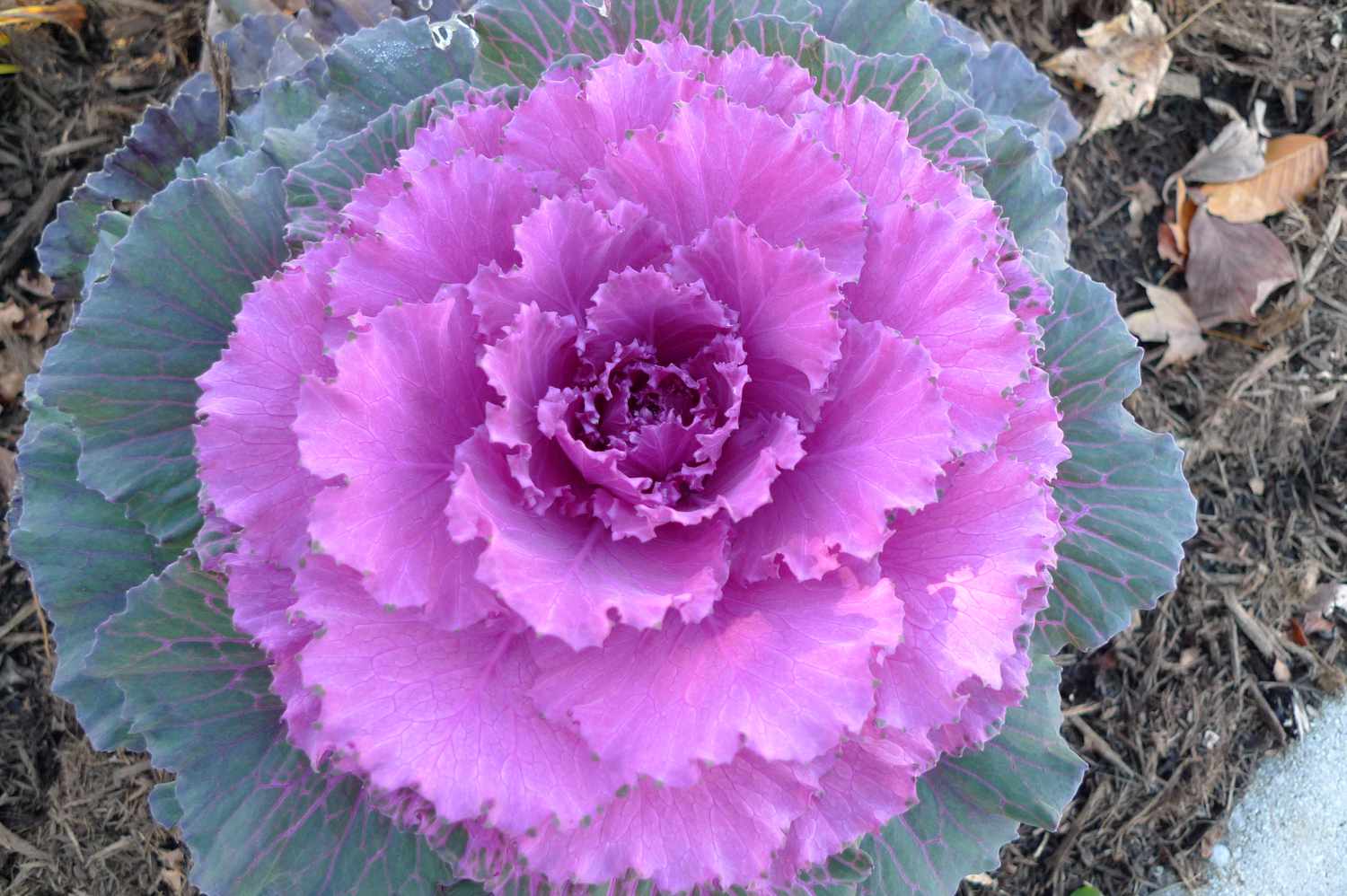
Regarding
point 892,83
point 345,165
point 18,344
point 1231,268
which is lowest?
point 18,344

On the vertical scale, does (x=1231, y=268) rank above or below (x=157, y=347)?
below

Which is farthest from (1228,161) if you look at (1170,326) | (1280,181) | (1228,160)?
(1170,326)

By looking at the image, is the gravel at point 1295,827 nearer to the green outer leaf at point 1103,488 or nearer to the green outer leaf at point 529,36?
the green outer leaf at point 1103,488

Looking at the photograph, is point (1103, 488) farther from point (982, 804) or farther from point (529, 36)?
point (529, 36)

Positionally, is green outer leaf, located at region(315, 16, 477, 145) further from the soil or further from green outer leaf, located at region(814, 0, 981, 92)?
the soil

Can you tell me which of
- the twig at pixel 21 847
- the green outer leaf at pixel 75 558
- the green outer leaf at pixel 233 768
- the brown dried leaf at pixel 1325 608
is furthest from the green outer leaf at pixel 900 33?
the twig at pixel 21 847

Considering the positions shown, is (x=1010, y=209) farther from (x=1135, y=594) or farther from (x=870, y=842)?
(x=870, y=842)

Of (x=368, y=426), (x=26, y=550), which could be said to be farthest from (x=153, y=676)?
(x=368, y=426)
